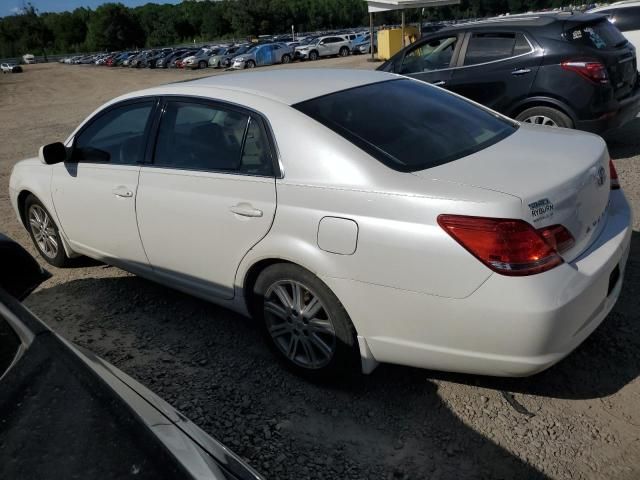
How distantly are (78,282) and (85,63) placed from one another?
77.3 meters

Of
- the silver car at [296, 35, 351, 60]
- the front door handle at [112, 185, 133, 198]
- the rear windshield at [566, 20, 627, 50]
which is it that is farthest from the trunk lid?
the silver car at [296, 35, 351, 60]

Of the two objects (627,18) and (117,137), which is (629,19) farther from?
(117,137)

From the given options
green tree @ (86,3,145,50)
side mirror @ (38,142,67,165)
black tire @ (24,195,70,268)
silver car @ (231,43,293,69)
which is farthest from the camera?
green tree @ (86,3,145,50)

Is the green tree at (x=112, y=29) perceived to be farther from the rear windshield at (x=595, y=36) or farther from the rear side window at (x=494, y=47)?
the rear windshield at (x=595, y=36)

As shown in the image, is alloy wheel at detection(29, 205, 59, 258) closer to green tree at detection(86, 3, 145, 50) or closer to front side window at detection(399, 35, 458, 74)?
front side window at detection(399, 35, 458, 74)

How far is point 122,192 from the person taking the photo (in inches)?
146

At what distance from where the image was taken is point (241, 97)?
322cm

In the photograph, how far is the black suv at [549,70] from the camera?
625 centimetres

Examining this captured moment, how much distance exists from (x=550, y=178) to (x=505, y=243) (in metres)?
0.46

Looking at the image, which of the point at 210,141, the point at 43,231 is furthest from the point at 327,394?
the point at 43,231

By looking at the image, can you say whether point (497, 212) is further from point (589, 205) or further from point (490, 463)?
point (490, 463)

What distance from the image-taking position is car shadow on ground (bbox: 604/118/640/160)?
22.9 ft

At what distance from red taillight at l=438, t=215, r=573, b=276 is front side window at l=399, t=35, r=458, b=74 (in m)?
5.49

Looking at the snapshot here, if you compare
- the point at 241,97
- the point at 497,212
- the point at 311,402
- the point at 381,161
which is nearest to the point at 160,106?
the point at 241,97
